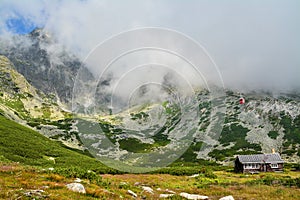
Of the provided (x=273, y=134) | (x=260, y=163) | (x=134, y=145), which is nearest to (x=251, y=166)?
(x=260, y=163)

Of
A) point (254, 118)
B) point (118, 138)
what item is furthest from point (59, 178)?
point (254, 118)

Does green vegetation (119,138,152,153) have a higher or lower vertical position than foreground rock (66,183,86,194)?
higher

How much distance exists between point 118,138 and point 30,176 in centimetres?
17053

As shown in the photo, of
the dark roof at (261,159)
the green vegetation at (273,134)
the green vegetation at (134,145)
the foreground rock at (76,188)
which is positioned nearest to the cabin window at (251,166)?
the dark roof at (261,159)

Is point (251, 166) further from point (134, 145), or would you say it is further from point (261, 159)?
point (134, 145)

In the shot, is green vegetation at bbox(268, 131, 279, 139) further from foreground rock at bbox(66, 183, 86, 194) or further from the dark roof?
foreground rock at bbox(66, 183, 86, 194)

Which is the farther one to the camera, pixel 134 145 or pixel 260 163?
pixel 134 145

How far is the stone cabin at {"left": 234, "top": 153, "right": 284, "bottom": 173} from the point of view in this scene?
8450cm

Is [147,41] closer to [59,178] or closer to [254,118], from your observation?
[59,178]

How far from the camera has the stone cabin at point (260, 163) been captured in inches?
3327

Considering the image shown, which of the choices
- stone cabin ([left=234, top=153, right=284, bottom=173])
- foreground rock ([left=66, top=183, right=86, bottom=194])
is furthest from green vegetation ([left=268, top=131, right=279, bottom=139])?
foreground rock ([left=66, top=183, right=86, bottom=194])

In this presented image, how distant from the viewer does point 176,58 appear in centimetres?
2244

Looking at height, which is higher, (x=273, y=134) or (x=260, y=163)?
(x=273, y=134)

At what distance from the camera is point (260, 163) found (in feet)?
283
